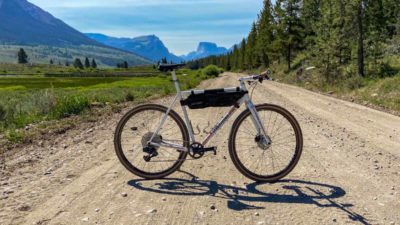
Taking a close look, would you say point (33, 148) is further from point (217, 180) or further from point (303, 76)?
point (303, 76)

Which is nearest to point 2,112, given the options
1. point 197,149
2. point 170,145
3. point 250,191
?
point 170,145

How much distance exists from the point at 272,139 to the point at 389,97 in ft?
57.8

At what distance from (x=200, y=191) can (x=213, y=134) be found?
36.8 inches

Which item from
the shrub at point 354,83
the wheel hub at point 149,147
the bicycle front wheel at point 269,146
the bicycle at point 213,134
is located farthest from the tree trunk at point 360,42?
the wheel hub at point 149,147

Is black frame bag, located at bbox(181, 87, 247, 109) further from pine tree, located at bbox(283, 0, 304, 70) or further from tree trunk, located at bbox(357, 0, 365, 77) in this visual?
pine tree, located at bbox(283, 0, 304, 70)

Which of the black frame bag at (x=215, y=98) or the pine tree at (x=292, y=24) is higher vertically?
the pine tree at (x=292, y=24)

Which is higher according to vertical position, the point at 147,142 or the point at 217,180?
the point at 147,142

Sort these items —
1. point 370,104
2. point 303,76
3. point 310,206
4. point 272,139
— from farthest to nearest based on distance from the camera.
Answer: point 303,76 → point 370,104 → point 272,139 → point 310,206

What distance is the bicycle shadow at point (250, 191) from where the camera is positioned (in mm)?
5379

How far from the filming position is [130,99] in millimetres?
22328

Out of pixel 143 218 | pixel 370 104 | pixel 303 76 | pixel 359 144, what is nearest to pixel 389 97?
pixel 370 104

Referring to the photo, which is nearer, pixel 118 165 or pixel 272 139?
pixel 272 139

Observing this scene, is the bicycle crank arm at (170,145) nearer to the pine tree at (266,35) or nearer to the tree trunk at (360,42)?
the tree trunk at (360,42)

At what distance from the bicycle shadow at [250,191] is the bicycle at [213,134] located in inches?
9.3
